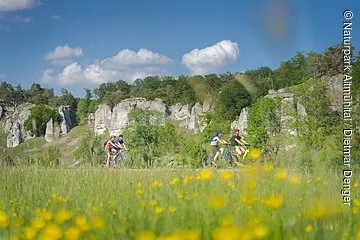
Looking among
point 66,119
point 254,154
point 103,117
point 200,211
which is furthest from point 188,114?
point 200,211

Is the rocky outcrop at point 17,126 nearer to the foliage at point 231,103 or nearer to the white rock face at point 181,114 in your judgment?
the white rock face at point 181,114

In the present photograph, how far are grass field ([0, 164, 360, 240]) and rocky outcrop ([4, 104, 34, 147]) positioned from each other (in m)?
118

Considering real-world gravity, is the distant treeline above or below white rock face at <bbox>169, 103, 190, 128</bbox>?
above

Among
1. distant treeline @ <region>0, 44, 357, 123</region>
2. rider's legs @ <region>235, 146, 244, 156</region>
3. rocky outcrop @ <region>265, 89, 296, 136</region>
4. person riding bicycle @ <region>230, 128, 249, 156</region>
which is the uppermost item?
distant treeline @ <region>0, 44, 357, 123</region>

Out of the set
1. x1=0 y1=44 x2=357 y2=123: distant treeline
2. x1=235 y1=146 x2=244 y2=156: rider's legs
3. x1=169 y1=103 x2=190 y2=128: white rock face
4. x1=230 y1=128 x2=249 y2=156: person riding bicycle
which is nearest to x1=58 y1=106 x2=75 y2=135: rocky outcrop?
x1=0 y1=44 x2=357 y2=123: distant treeline

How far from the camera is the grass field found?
2.75 meters

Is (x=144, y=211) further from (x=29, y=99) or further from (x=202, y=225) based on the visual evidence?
(x=29, y=99)

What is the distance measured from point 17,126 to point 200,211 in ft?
423

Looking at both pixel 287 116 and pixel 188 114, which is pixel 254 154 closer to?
pixel 287 116

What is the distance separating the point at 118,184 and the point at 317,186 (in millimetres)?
2614

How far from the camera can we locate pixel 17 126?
124m

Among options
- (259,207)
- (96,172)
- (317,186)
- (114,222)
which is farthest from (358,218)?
(96,172)

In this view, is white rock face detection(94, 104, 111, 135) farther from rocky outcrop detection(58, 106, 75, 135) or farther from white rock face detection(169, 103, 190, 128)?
white rock face detection(169, 103, 190, 128)

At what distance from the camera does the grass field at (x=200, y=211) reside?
275cm
